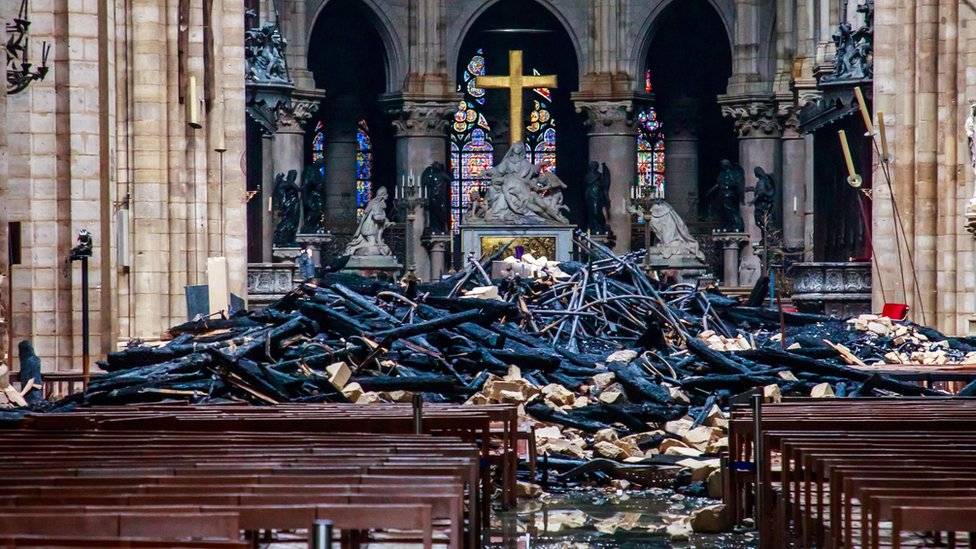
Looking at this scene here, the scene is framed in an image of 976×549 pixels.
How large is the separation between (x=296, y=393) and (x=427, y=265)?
1218 inches

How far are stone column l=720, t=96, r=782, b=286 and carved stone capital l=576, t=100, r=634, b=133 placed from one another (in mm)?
2335

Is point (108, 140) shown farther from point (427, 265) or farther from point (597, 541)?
point (427, 265)

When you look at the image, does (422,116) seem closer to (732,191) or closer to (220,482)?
(732,191)

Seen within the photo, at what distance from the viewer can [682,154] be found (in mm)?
53531

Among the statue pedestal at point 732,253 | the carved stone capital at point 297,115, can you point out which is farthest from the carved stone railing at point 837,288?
the carved stone capital at point 297,115

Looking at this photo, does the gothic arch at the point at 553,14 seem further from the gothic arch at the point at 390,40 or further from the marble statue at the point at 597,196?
the marble statue at the point at 597,196

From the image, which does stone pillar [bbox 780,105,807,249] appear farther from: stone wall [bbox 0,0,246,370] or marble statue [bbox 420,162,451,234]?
stone wall [bbox 0,0,246,370]

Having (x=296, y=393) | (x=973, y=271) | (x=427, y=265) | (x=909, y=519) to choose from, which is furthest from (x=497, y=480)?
(x=427, y=265)

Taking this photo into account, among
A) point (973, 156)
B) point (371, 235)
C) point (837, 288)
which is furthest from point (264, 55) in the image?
point (973, 156)

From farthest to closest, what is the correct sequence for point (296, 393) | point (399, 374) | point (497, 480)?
point (399, 374) < point (296, 393) < point (497, 480)

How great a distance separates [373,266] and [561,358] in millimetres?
25694

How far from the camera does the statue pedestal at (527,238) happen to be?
44.5 meters

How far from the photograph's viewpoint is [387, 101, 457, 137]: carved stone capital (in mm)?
49875

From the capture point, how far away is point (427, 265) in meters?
49.1
